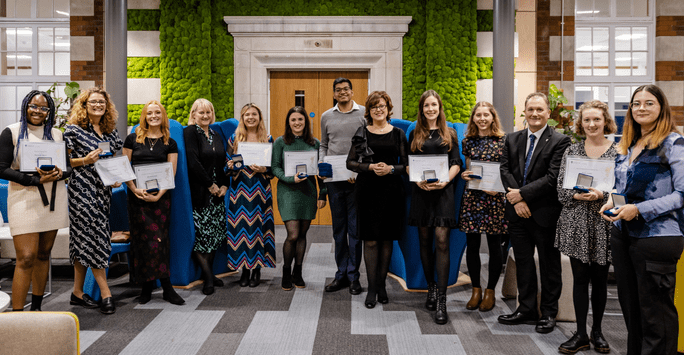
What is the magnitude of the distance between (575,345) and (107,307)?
312cm

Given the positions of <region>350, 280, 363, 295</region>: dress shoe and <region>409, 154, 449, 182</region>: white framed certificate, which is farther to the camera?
<region>350, 280, 363, 295</region>: dress shoe

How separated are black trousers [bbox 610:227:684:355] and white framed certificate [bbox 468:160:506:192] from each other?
1014mm

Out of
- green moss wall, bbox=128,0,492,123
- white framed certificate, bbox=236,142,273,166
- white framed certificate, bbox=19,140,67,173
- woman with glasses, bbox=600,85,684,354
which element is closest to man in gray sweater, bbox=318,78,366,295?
white framed certificate, bbox=236,142,273,166

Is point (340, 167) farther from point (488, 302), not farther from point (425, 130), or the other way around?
point (488, 302)

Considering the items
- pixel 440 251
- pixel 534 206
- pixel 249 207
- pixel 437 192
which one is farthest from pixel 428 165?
pixel 249 207

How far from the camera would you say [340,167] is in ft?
12.6

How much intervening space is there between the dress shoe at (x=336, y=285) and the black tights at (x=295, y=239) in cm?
35

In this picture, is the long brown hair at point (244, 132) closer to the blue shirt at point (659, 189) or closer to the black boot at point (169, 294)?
the black boot at point (169, 294)

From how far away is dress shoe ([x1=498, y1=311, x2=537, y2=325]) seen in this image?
3.25 metres

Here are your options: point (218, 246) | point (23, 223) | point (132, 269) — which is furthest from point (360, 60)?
point (23, 223)

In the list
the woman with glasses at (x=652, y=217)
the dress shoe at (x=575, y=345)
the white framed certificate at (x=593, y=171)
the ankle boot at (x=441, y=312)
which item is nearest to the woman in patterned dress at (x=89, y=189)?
the ankle boot at (x=441, y=312)

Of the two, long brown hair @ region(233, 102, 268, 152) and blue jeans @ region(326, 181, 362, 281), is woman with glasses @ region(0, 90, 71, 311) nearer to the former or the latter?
long brown hair @ region(233, 102, 268, 152)

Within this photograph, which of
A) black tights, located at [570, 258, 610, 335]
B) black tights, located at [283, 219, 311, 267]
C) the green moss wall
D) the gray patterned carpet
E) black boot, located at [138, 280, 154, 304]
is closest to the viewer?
black tights, located at [570, 258, 610, 335]

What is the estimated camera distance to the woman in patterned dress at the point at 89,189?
11.0 ft
